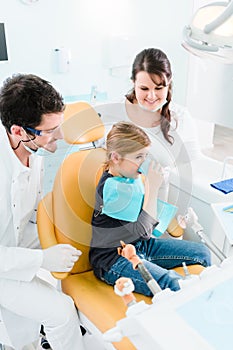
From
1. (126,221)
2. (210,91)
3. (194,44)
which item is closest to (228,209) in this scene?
(126,221)

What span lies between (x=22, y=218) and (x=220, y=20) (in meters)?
0.95

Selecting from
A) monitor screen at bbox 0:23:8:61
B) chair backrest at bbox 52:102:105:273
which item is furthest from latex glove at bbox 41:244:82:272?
monitor screen at bbox 0:23:8:61

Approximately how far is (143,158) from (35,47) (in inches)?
68.4

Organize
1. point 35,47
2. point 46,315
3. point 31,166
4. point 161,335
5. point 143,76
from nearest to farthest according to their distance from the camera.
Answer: point 161,335 → point 46,315 → point 31,166 → point 143,76 → point 35,47

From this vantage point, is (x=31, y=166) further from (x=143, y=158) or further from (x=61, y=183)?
(x=143, y=158)

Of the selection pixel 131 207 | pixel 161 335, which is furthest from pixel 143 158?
pixel 161 335

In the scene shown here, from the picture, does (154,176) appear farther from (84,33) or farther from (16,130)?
(84,33)

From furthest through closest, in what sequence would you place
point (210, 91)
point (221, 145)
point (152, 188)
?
point (221, 145) < point (210, 91) < point (152, 188)

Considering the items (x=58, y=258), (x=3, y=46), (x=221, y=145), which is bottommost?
(x=221, y=145)

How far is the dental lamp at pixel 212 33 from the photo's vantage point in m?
0.76

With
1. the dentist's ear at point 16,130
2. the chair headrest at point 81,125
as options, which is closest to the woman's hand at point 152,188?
the chair headrest at point 81,125

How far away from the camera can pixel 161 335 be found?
757 millimetres

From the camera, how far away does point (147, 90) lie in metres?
1.71

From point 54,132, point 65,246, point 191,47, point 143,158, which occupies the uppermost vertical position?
point 191,47
